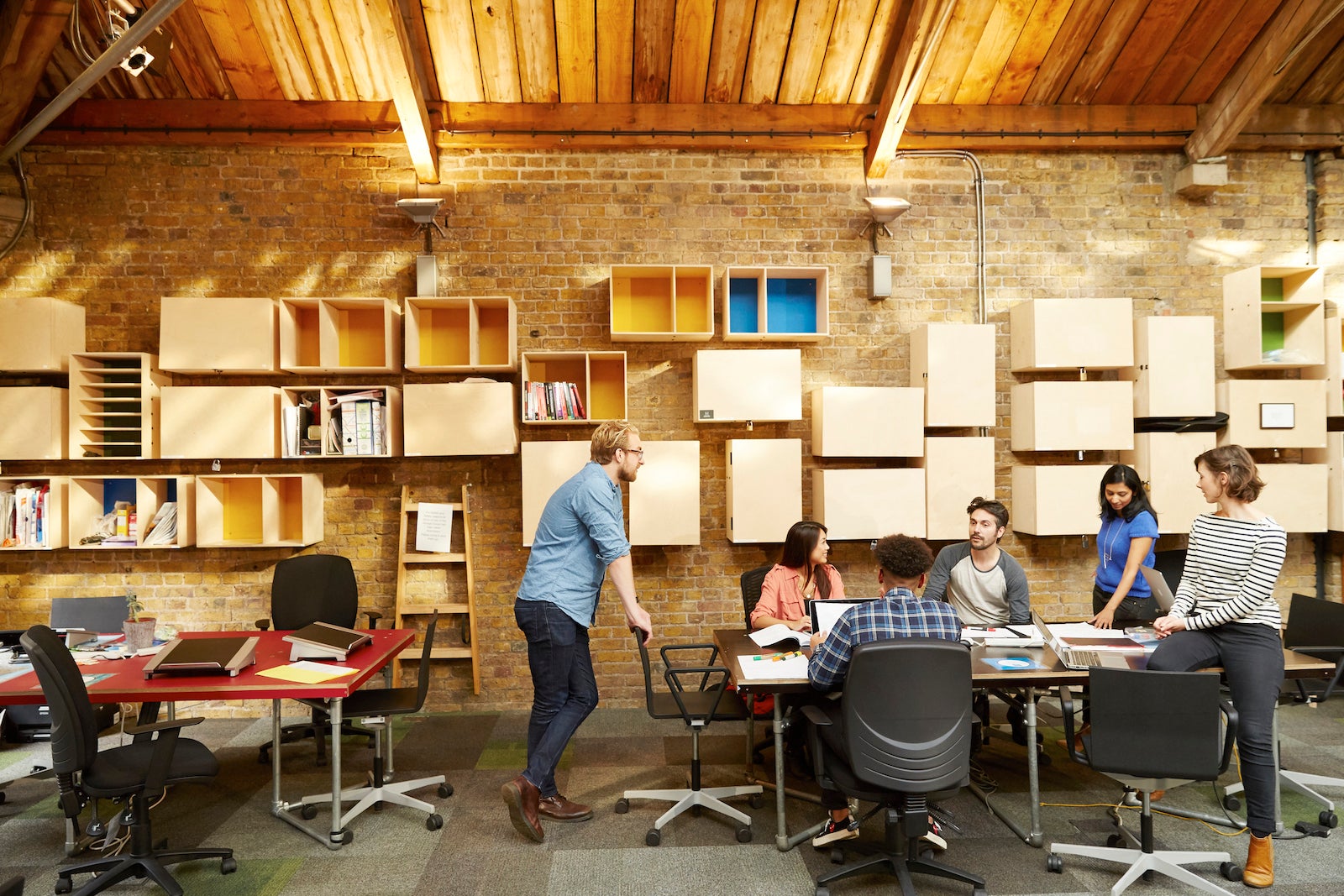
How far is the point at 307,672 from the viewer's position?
327cm

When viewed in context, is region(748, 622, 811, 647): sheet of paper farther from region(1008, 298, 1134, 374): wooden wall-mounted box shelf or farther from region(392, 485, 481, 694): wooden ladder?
region(1008, 298, 1134, 374): wooden wall-mounted box shelf

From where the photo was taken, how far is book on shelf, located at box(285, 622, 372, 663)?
3.47 metres

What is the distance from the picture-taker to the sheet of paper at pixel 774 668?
3102 mm

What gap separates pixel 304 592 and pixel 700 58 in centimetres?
411

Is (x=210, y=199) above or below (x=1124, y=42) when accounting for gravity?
below

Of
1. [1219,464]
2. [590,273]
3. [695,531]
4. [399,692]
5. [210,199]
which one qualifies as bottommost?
[399,692]

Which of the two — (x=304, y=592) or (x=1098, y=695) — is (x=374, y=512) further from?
(x=1098, y=695)

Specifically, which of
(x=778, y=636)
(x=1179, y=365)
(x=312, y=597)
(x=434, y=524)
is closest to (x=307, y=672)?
(x=312, y=597)

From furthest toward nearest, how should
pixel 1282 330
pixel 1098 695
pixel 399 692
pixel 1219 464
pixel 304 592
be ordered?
pixel 1282 330 → pixel 304 592 → pixel 399 692 → pixel 1219 464 → pixel 1098 695

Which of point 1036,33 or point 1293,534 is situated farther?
point 1293,534

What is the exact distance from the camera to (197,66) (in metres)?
4.96

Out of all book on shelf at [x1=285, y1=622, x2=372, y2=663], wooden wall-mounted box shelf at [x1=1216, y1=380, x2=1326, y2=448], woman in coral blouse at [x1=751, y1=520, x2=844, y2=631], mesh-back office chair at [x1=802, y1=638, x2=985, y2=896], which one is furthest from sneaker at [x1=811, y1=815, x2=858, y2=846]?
wooden wall-mounted box shelf at [x1=1216, y1=380, x2=1326, y2=448]

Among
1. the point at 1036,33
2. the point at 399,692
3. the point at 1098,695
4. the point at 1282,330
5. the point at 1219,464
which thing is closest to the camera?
the point at 1098,695

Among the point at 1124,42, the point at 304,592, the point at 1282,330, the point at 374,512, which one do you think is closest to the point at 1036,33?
the point at 1124,42
